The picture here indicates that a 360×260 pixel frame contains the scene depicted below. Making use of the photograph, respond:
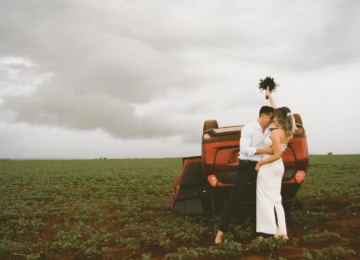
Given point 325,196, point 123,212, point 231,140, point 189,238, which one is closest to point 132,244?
point 189,238

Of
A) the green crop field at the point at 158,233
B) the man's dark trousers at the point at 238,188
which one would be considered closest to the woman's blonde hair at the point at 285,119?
the man's dark trousers at the point at 238,188

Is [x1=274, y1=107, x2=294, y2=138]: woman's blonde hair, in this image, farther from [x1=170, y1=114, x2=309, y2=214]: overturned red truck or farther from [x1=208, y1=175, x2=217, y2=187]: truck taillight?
[x1=208, y1=175, x2=217, y2=187]: truck taillight

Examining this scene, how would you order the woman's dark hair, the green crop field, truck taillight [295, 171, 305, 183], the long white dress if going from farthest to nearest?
truck taillight [295, 171, 305, 183], the woman's dark hair, the long white dress, the green crop field

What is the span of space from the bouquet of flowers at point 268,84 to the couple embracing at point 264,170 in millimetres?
1845

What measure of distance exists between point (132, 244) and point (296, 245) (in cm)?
314

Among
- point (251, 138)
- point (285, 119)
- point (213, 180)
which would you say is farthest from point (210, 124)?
point (285, 119)

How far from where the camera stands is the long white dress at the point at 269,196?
19.2ft

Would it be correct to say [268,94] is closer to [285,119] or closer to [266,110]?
[266,110]

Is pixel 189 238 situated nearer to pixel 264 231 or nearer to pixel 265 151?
pixel 264 231

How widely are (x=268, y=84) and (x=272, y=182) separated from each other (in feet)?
9.36

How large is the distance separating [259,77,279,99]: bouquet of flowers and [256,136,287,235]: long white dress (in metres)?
2.21

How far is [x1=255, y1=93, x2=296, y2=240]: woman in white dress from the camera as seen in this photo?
574 centimetres

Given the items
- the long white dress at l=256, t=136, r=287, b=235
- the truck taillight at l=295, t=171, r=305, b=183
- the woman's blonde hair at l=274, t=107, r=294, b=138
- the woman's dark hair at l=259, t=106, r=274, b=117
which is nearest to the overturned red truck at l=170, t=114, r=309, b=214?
the truck taillight at l=295, t=171, r=305, b=183

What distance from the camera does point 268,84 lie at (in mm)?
7777
